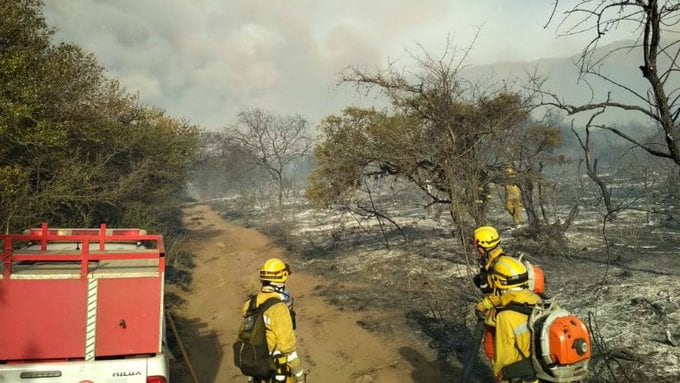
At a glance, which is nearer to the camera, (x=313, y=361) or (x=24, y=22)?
(x=313, y=361)

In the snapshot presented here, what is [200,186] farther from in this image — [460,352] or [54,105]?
[460,352]

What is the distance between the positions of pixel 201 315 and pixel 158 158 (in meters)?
8.30

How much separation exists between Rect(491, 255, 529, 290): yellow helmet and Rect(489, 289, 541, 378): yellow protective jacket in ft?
0.23

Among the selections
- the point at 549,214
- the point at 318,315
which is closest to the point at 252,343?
the point at 318,315

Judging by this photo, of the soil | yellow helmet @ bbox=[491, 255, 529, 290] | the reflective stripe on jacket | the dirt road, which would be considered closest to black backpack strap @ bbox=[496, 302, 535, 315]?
yellow helmet @ bbox=[491, 255, 529, 290]

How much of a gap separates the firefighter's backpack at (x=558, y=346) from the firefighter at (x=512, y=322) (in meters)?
0.07

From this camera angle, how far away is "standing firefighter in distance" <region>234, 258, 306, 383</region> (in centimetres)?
428

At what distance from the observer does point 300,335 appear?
30.3 ft

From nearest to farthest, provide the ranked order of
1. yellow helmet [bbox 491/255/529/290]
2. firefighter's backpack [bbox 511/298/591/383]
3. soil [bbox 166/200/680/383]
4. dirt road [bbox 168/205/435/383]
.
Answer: firefighter's backpack [bbox 511/298/591/383] < yellow helmet [bbox 491/255/529/290] < soil [bbox 166/200/680/383] < dirt road [bbox 168/205/435/383]

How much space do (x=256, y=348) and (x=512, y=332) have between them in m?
2.23

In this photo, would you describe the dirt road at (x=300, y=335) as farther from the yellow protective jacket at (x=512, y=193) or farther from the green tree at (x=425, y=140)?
the yellow protective jacket at (x=512, y=193)

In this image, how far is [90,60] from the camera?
13.2 meters

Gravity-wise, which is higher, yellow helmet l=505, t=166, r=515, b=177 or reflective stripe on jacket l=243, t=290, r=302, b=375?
yellow helmet l=505, t=166, r=515, b=177

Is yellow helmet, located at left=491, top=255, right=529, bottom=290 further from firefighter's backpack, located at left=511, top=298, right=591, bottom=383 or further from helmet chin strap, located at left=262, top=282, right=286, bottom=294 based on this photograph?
helmet chin strap, located at left=262, top=282, right=286, bottom=294
